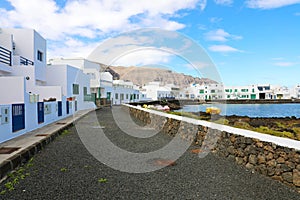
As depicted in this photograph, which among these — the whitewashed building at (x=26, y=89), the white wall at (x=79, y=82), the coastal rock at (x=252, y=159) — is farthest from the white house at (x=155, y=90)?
the coastal rock at (x=252, y=159)

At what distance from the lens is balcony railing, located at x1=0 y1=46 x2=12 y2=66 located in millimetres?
13219

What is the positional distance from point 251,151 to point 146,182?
93.7 inches

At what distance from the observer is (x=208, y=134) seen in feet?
25.3

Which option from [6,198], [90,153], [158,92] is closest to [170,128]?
[90,153]

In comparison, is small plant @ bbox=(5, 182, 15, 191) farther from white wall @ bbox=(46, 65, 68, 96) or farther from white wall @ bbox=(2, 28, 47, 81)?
white wall @ bbox=(46, 65, 68, 96)

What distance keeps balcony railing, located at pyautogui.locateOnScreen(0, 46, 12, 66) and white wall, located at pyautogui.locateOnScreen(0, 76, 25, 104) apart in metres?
3.78

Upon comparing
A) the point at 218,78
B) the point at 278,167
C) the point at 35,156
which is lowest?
the point at 35,156

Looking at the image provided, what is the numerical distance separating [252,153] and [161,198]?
2471 millimetres

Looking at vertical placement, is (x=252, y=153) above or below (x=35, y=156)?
above

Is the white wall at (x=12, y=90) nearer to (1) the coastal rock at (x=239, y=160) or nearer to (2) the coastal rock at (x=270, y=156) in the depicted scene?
(1) the coastal rock at (x=239, y=160)

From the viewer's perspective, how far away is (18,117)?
10.1 metres

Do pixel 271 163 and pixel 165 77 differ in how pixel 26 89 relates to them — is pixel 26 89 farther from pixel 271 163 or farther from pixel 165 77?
pixel 165 77

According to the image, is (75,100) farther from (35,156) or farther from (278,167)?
(278,167)

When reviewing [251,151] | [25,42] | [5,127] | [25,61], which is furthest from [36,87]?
[251,151]
